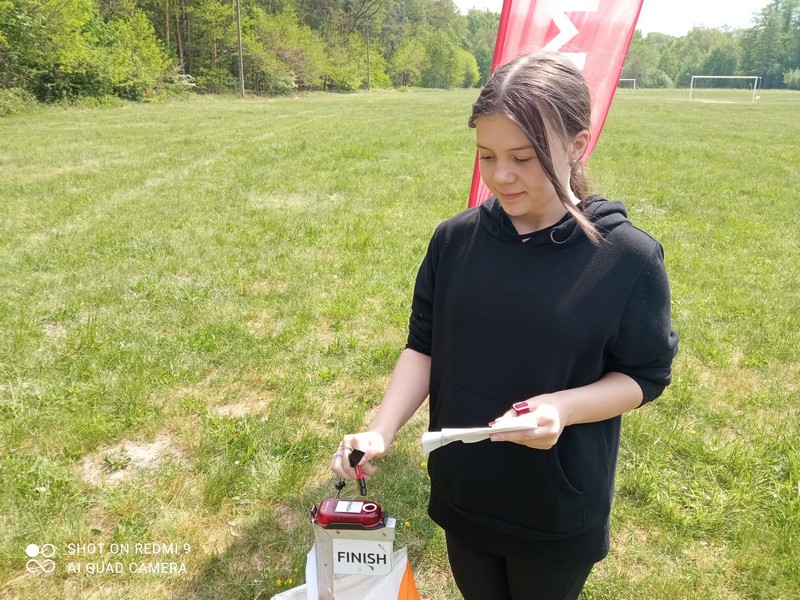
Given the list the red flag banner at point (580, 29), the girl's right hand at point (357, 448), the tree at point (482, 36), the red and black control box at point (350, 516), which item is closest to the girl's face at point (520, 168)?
the girl's right hand at point (357, 448)

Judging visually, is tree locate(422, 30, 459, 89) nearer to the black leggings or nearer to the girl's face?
the girl's face

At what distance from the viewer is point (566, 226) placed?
121cm

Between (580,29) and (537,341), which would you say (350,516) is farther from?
(580,29)

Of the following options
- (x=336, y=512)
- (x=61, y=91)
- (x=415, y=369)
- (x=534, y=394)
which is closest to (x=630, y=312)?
(x=534, y=394)

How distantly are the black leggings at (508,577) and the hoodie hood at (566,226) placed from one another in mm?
746

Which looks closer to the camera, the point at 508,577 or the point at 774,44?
the point at 508,577

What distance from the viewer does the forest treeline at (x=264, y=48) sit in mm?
23859

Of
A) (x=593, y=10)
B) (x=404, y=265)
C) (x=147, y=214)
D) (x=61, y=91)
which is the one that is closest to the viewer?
(x=593, y=10)

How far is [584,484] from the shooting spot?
1.29 m

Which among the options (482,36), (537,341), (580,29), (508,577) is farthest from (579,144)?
(482,36)

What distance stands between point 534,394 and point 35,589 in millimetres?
2204

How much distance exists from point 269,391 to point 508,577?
8.32 ft

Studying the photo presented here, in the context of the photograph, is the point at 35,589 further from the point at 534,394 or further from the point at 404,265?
the point at 404,265

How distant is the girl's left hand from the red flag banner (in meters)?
1.86
